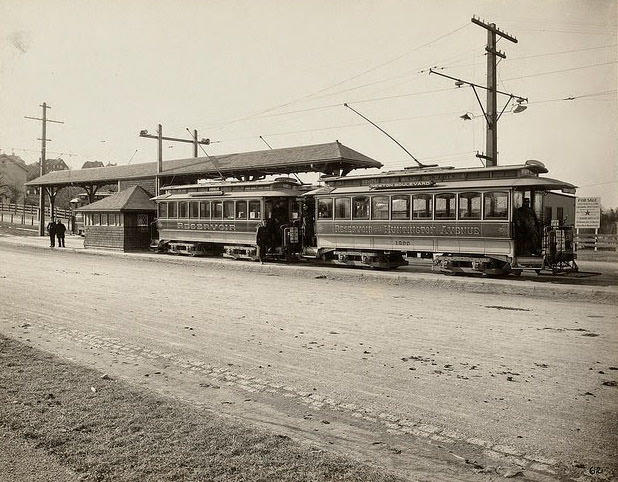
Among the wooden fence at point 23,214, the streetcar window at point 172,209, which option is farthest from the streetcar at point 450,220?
the wooden fence at point 23,214

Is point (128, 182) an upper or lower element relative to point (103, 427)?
upper

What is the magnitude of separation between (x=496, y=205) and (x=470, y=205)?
0.82m

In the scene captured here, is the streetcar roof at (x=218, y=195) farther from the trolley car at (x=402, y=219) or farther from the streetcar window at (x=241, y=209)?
the streetcar window at (x=241, y=209)

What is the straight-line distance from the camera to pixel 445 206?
54.3ft

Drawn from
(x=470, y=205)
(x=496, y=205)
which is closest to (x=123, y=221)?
(x=470, y=205)

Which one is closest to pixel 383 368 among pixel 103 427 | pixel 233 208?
pixel 103 427

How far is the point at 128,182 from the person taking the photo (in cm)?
3466

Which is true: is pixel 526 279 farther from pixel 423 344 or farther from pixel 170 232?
pixel 170 232

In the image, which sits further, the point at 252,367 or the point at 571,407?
the point at 252,367

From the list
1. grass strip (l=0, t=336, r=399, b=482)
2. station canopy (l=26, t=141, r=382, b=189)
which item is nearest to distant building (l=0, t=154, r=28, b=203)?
station canopy (l=26, t=141, r=382, b=189)

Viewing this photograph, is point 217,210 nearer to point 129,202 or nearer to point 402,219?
point 129,202

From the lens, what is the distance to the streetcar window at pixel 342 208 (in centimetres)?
1927

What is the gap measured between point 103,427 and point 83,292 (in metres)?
9.35

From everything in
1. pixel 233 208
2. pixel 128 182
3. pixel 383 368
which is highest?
pixel 128 182
